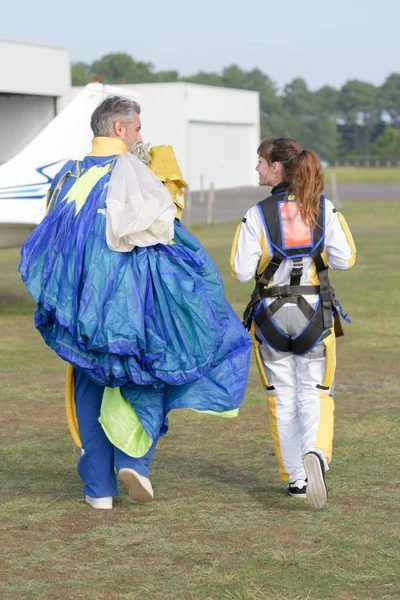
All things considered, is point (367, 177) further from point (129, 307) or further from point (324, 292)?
point (129, 307)

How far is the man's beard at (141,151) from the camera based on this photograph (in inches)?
198

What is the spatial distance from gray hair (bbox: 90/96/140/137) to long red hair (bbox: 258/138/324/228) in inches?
27.3

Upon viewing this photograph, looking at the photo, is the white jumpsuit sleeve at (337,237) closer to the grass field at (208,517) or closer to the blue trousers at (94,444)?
the grass field at (208,517)

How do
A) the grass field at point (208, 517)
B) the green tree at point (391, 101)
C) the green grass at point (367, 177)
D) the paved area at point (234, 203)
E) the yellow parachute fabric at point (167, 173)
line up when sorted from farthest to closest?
1. the green tree at point (391, 101)
2. the green grass at point (367, 177)
3. the paved area at point (234, 203)
4. the yellow parachute fabric at point (167, 173)
5. the grass field at point (208, 517)

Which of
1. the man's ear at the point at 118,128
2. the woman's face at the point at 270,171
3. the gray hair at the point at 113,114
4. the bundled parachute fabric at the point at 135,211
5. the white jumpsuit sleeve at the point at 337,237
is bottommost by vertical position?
the white jumpsuit sleeve at the point at 337,237

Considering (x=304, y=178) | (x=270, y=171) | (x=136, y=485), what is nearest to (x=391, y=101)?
(x=270, y=171)

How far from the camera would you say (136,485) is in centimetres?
488

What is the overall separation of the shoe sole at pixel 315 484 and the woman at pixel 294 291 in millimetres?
116

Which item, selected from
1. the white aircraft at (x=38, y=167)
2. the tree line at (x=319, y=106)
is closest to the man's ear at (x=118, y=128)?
the white aircraft at (x=38, y=167)

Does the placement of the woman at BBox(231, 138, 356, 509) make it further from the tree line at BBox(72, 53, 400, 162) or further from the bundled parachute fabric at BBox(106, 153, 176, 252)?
the tree line at BBox(72, 53, 400, 162)

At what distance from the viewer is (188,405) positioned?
4.80 metres

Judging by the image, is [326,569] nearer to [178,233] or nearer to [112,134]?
[178,233]

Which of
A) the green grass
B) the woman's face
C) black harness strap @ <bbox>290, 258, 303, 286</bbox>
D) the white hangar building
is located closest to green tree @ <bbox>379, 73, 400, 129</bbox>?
the green grass

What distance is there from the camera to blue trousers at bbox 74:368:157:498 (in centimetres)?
503
